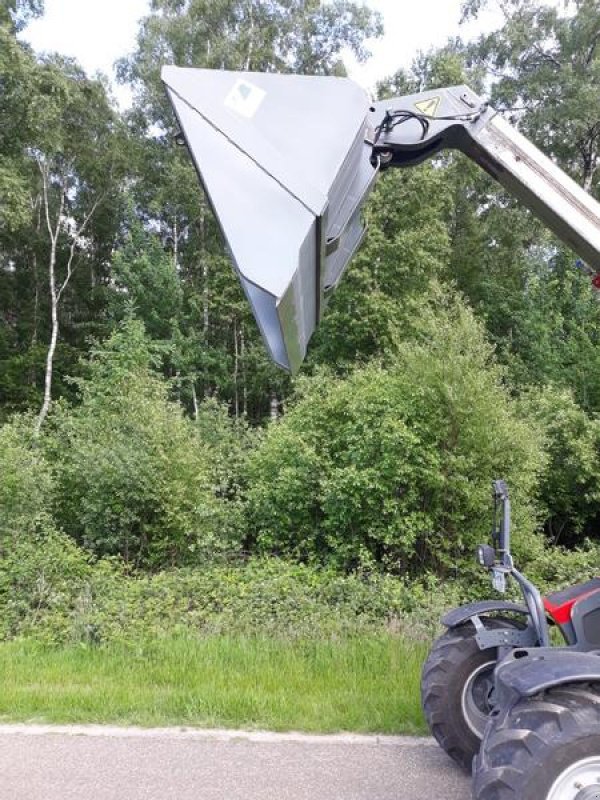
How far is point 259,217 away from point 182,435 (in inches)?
326

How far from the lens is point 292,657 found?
18.4ft

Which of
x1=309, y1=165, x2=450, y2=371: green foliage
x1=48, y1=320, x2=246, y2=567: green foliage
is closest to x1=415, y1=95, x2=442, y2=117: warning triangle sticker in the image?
x1=48, y1=320, x2=246, y2=567: green foliage

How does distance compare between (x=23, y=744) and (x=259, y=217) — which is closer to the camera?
(x=259, y=217)

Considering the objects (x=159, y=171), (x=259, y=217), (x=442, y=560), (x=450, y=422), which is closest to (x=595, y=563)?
(x=442, y=560)

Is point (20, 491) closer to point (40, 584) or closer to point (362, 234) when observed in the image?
point (40, 584)

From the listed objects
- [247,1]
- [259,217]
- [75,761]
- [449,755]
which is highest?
[247,1]

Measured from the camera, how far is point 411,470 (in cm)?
907

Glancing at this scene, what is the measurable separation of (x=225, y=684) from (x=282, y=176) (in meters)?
3.72

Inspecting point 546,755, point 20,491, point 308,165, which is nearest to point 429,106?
point 308,165

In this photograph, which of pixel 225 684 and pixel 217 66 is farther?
pixel 217 66

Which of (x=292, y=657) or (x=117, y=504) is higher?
(x=117, y=504)

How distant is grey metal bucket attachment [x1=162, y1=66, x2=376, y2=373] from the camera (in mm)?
2598

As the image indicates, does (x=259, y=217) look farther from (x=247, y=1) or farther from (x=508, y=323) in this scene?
(x=247, y=1)

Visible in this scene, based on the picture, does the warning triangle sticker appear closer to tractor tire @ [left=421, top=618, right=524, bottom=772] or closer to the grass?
tractor tire @ [left=421, top=618, right=524, bottom=772]
